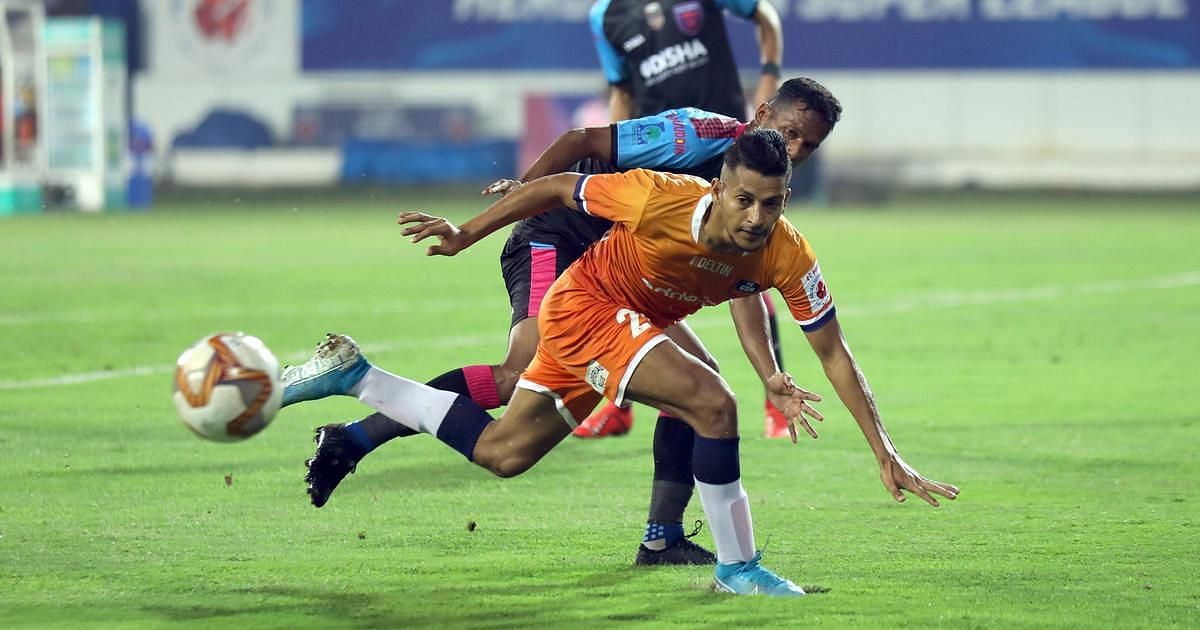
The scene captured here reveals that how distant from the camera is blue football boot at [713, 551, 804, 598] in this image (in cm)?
530

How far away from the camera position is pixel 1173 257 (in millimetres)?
18688

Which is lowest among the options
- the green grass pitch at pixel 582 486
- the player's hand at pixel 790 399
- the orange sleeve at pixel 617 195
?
the green grass pitch at pixel 582 486

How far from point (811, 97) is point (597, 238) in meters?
1.25

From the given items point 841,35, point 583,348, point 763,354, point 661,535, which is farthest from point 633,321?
point 841,35

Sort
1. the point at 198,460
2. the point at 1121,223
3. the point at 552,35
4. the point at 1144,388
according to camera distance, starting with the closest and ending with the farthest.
Result: 1. the point at 198,460
2. the point at 1144,388
3. the point at 1121,223
4. the point at 552,35

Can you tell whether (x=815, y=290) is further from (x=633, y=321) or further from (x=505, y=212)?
(x=505, y=212)

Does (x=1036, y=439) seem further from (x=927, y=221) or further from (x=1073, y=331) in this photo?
(x=927, y=221)

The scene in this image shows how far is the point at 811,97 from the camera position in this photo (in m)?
6.06

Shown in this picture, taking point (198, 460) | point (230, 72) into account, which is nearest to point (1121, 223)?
point (198, 460)

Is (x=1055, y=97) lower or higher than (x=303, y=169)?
higher

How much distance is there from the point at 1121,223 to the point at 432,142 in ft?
55.8

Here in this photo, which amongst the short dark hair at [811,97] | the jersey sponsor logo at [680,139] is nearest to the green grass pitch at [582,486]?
the jersey sponsor logo at [680,139]

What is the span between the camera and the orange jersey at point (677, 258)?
5.48m

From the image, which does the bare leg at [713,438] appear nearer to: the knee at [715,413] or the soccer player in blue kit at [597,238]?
the knee at [715,413]
